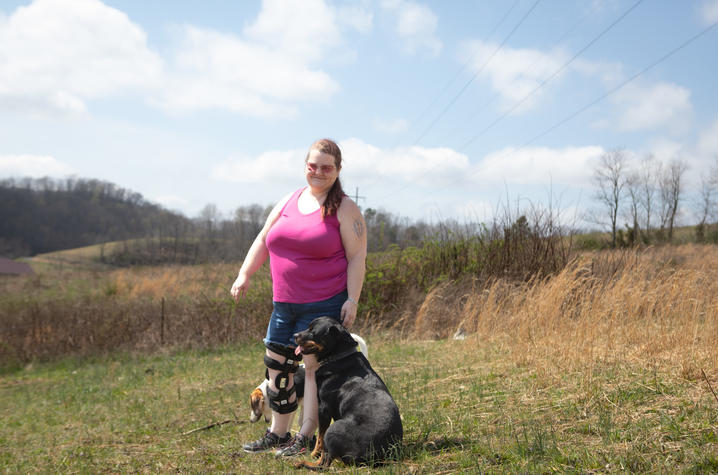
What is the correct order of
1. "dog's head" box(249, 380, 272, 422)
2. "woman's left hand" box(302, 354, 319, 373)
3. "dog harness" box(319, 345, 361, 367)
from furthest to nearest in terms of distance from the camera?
"dog's head" box(249, 380, 272, 422)
"woman's left hand" box(302, 354, 319, 373)
"dog harness" box(319, 345, 361, 367)

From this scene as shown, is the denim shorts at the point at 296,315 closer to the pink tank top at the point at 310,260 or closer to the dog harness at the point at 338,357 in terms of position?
the pink tank top at the point at 310,260

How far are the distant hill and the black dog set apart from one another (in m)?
59.6

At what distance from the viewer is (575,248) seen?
9.67 meters

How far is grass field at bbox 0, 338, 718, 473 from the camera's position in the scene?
8.90ft

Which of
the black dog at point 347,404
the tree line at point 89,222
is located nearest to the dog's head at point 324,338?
the black dog at point 347,404

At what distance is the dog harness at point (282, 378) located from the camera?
11.0 ft

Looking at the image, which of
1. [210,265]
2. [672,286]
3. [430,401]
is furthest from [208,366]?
[210,265]

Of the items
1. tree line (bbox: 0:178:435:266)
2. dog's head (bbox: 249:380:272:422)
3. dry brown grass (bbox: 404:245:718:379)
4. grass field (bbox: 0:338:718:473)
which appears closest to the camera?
grass field (bbox: 0:338:718:473)

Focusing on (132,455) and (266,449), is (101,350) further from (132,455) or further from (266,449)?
(266,449)

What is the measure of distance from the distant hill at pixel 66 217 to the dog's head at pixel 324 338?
196ft

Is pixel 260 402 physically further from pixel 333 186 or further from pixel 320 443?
pixel 333 186

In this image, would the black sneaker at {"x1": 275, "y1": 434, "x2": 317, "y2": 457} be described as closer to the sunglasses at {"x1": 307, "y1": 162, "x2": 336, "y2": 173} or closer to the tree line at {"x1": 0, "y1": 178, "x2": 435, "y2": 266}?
the sunglasses at {"x1": 307, "y1": 162, "x2": 336, "y2": 173}

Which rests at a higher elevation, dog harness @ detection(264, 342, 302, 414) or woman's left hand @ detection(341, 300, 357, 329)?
woman's left hand @ detection(341, 300, 357, 329)

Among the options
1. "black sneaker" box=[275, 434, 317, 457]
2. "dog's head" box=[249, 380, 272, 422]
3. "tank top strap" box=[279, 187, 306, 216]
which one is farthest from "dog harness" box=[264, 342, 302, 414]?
"tank top strap" box=[279, 187, 306, 216]
